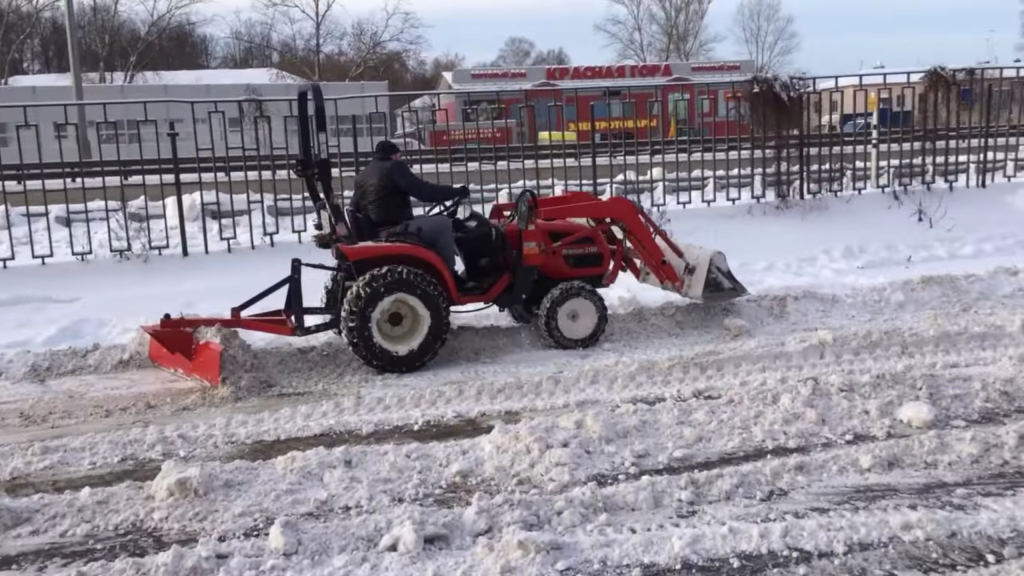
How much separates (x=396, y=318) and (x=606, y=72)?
26.8 meters

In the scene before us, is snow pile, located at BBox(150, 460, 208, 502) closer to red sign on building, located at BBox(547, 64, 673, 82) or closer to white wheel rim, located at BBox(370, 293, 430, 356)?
white wheel rim, located at BBox(370, 293, 430, 356)

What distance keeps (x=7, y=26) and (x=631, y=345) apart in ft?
149

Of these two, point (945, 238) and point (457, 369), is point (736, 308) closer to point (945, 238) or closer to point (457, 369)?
point (457, 369)

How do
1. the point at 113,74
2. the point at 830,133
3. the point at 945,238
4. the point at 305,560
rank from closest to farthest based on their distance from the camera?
1. the point at 305,560
2. the point at 945,238
3. the point at 830,133
4. the point at 113,74

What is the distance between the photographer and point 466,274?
732cm

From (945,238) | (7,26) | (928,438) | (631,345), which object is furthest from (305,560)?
(7,26)

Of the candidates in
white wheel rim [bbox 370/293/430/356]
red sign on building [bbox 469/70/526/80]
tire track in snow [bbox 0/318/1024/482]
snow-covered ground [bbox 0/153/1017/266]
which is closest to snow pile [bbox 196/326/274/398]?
tire track in snow [bbox 0/318/1024/482]

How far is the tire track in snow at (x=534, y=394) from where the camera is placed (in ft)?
17.9

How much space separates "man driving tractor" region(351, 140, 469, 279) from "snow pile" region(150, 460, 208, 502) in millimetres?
2697

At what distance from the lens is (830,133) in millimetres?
12422

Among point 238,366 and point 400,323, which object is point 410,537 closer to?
point 400,323

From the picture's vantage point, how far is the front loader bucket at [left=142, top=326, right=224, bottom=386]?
6516 millimetres

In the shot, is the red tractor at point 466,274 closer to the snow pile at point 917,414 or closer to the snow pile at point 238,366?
the snow pile at point 238,366

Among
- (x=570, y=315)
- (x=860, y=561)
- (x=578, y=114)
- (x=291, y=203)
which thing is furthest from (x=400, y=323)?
(x=578, y=114)
